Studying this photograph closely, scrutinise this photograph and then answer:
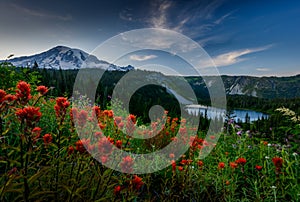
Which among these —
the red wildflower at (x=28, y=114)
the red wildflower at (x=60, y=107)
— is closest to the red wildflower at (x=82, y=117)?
the red wildflower at (x=60, y=107)

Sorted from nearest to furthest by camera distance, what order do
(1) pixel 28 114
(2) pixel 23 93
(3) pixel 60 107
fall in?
1. (1) pixel 28 114
2. (2) pixel 23 93
3. (3) pixel 60 107

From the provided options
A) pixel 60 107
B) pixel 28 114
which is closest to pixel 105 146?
pixel 60 107

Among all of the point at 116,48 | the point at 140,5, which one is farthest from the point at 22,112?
the point at 140,5

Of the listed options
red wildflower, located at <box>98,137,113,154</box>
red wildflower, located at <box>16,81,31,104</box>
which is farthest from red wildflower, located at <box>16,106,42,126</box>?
red wildflower, located at <box>98,137,113,154</box>

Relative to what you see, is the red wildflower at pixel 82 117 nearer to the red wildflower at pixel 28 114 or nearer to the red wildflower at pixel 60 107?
the red wildflower at pixel 60 107

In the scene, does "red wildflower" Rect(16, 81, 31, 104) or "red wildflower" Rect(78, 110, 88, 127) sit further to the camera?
"red wildflower" Rect(78, 110, 88, 127)

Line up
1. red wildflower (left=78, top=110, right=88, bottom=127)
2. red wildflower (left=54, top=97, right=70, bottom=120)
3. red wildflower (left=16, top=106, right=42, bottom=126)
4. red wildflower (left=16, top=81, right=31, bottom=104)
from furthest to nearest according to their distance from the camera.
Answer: red wildflower (left=78, top=110, right=88, bottom=127)
red wildflower (left=54, top=97, right=70, bottom=120)
red wildflower (left=16, top=81, right=31, bottom=104)
red wildflower (left=16, top=106, right=42, bottom=126)

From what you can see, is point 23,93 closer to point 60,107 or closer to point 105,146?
point 60,107

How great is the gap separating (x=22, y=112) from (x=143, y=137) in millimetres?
3931

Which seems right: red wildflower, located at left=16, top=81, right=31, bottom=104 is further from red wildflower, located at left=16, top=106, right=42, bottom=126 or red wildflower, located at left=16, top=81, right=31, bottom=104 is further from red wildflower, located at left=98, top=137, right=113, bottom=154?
red wildflower, located at left=98, top=137, right=113, bottom=154

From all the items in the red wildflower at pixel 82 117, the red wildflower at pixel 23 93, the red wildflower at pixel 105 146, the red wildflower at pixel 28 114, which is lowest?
the red wildflower at pixel 105 146

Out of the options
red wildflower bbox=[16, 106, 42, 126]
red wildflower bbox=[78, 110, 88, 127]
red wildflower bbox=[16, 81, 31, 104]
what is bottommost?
red wildflower bbox=[78, 110, 88, 127]

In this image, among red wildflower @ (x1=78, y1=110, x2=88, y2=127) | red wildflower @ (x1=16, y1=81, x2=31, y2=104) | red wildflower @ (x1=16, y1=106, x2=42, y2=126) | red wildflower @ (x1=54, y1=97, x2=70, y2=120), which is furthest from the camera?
red wildflower @ (x1=78, y1=110, x2=88, y2=127)

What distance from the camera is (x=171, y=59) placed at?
5.18 m
